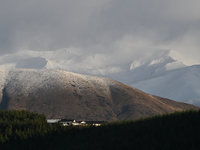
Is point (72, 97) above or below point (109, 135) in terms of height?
above

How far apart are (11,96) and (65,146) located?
5163 inches

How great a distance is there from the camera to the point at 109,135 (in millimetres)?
30531

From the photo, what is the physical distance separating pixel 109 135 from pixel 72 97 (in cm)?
12448

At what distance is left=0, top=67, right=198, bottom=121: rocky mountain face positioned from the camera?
144m

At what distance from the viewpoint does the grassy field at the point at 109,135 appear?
25.9 metres

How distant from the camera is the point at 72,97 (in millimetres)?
153625

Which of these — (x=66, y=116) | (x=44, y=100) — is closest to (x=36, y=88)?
(x=44, y=100)

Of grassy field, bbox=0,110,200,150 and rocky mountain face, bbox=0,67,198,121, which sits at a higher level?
rocky mountain face, bbox=0,67,198,121

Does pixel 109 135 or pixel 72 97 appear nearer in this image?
pixel 109 135

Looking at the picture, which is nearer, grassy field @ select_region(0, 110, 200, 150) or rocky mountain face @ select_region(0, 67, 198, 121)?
grassy field @ select_region(0, 110, 200, 150)

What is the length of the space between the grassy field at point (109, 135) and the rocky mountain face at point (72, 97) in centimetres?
10468

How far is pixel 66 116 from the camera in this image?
137875mm

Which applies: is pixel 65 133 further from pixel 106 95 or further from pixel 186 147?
pixel 106 95

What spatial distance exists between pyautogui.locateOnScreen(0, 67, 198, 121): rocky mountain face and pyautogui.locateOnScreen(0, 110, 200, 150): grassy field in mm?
104681
